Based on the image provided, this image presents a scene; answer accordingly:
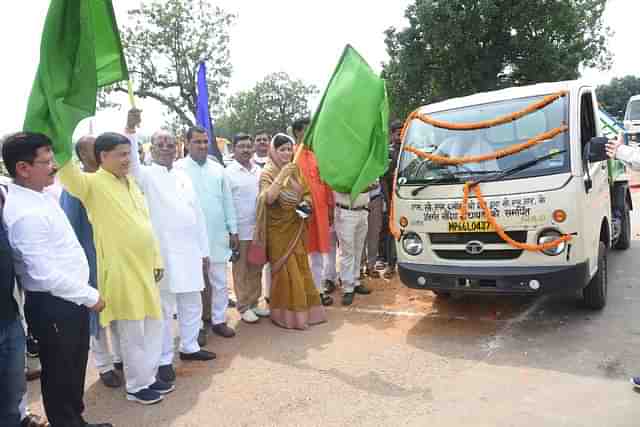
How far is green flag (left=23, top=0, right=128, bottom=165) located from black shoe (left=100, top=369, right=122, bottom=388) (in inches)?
72.4

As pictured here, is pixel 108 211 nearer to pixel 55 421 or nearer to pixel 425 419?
pixel 55 421

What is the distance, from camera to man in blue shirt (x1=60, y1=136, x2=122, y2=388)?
3.86 meters

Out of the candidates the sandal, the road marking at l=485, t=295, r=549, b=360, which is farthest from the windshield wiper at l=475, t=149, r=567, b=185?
the sandal

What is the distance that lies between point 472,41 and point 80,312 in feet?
70.7

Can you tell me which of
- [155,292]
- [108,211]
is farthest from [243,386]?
[108,211]

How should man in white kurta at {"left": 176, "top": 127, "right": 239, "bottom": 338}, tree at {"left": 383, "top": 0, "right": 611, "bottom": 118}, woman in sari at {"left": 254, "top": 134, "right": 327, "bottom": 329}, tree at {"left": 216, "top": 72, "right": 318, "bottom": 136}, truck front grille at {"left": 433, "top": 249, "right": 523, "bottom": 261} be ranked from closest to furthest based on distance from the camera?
truck front grille at {"left": 433, "top": 249, "right": 523, "bottom": 261}, man in white kurta at {"left": 176, "top": 127, "right": 239, "bottom": 338}, woman in sari at {"left": 254, "top": 134, "right": 327, "bottom": 329}, tree at {"left": 383, "top": 0, "right": 611, "bottom": 118}, tree at {"left": 216, "top": 72, "right": 318, "bottom": 136}

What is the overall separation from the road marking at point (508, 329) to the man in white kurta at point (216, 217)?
7.88ft

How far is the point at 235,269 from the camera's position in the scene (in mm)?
5453

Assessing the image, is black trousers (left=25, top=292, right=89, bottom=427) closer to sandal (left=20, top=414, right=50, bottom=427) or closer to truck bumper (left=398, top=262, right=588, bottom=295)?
sandal (left=20, top=414, right=50, bottom=427)

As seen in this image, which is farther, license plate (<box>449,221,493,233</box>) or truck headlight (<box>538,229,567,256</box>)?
license plate (<box>449,221,493,233</box>)

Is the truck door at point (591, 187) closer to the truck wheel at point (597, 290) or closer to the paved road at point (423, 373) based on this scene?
the truck wheel at point (597, 290)

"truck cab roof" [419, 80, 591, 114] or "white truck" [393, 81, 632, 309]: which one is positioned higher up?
"truck cab roof" [419, 80, 591, 114]

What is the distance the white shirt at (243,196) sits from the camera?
5301 millimetres

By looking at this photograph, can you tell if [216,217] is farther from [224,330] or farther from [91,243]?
[91,243]
